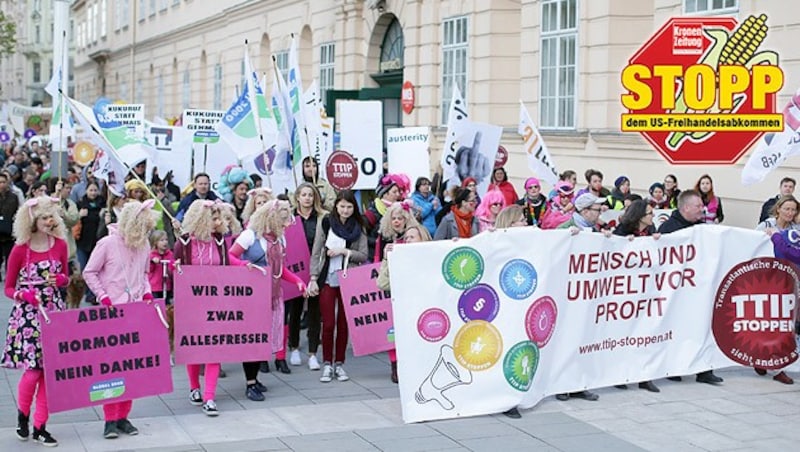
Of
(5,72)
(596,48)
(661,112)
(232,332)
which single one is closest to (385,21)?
(596,48)

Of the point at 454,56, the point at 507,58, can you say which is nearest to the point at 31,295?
the point at 507,58

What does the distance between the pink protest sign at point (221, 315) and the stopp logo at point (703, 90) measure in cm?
356

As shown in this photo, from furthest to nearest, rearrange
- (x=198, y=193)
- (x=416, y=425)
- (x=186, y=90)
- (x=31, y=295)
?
(x=186, y=90), (x=198, y=193), (x=416, y=425), (x=31, y=295)

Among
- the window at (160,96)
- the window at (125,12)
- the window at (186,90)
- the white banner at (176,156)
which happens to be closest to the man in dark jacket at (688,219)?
the white banner at (176,156)

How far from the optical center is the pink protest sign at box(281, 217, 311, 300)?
1112 cm

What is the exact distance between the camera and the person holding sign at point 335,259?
10523 millimetres

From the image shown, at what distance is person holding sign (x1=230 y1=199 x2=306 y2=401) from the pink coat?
4.20 ft

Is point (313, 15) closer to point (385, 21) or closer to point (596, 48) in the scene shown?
point (385, 21)

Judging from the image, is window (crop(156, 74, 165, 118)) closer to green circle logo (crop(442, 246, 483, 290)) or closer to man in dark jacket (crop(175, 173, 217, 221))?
man in dark jacket (crop(175, 173, 217, 221))

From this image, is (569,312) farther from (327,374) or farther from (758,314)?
(327,374)

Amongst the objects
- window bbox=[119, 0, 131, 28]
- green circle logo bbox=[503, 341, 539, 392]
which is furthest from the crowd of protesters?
window bbox=[119, 0, 131, 28]

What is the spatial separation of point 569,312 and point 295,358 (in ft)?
9.50

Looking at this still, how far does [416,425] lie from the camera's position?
28.5ft

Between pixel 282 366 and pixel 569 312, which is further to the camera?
pixel 282 366
